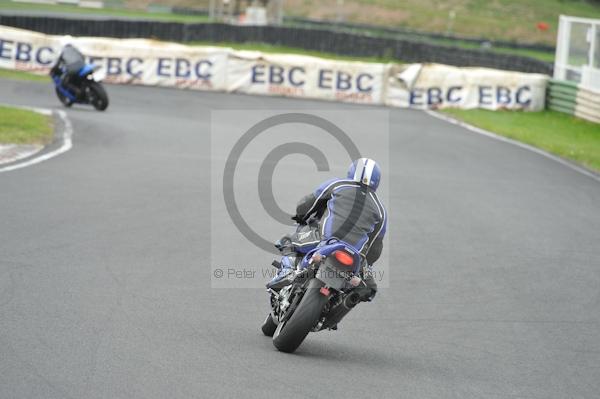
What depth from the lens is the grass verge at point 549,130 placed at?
21812 millimetres

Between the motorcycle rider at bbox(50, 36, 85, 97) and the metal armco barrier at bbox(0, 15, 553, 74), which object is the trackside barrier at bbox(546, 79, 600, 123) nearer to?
the metal armco barrier at bbox(0, 15, 553, 74)

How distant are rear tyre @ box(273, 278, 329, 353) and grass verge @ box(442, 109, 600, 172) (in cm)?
1345

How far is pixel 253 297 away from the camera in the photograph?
951 centimetres

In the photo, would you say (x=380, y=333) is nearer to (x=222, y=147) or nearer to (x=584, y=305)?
(x=584, y=305)

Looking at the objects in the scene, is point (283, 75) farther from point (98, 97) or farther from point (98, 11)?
point (98, 11)

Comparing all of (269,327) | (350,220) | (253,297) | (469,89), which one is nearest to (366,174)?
(350,220)

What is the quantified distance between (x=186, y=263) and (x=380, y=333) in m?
2.65

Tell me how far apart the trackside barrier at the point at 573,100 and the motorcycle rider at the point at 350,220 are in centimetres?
1993

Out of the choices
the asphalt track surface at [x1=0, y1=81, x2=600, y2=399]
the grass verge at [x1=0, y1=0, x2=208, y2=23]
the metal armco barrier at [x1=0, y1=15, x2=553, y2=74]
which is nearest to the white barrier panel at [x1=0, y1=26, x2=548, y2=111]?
the metal armco barrier at [x1=0, y1=15, x2=553, y2=74]

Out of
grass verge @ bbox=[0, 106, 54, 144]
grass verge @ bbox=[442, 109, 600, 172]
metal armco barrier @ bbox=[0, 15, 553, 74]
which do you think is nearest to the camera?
grass verge @ bbox=[0, 106, 54, 144]

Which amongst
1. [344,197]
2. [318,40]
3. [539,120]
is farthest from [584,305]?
[318,40]

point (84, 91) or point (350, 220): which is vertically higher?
point (350, 220)

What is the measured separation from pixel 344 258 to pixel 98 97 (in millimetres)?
16462

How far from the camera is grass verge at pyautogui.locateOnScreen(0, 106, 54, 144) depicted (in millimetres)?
17344
